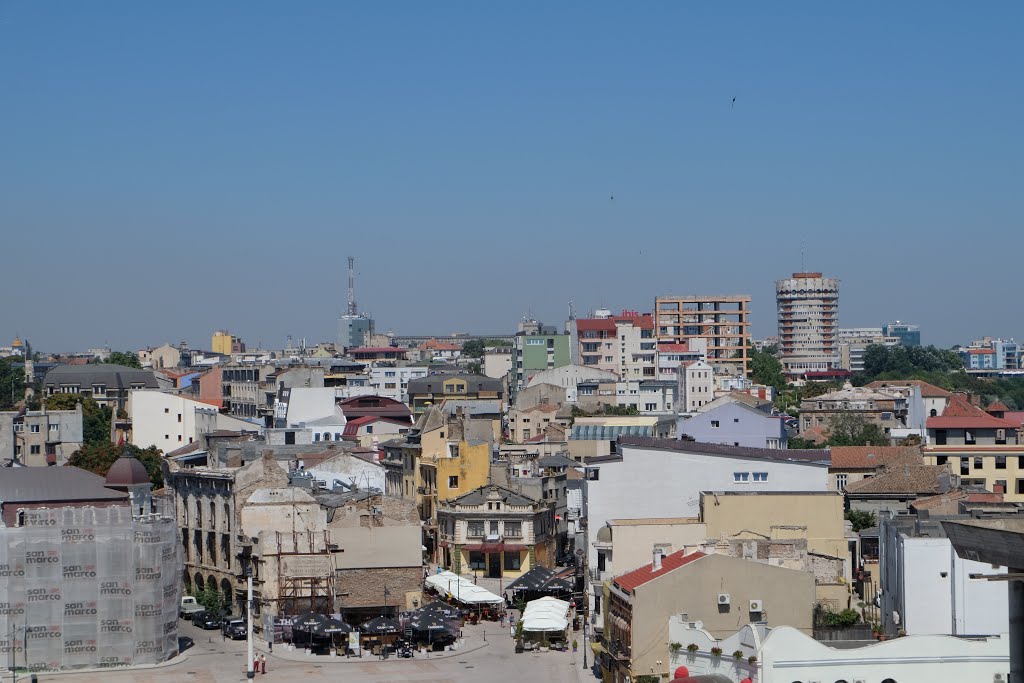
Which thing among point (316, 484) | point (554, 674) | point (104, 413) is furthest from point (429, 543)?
point (104, 413)

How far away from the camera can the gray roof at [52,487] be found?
80.4 m

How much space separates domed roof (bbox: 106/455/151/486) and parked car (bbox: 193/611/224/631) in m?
11.5

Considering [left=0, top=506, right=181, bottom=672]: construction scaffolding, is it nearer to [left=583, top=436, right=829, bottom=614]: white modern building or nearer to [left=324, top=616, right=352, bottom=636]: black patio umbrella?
[left=324, top=616, right=352, bottom=636]: black patio umbrella

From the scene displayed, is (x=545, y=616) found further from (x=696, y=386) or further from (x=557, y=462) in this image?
A: (x=696, y=386)

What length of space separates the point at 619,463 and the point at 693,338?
131300 millimetres

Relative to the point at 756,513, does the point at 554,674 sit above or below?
below

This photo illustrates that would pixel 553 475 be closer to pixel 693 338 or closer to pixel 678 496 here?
pixel 678 496

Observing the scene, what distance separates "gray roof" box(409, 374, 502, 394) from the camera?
157125 mm

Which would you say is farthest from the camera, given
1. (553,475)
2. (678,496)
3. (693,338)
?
(693,338)

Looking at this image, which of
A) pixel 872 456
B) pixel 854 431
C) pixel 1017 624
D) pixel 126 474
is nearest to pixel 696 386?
pixel 854 431

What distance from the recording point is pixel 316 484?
86062mm

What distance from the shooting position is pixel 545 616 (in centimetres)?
6475

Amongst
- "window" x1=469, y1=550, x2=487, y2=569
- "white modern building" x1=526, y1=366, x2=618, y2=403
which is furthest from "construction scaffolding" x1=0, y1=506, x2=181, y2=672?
"white modern building" x1=526, y1=366, x2=618, y2=403

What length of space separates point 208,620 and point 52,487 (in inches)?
558
